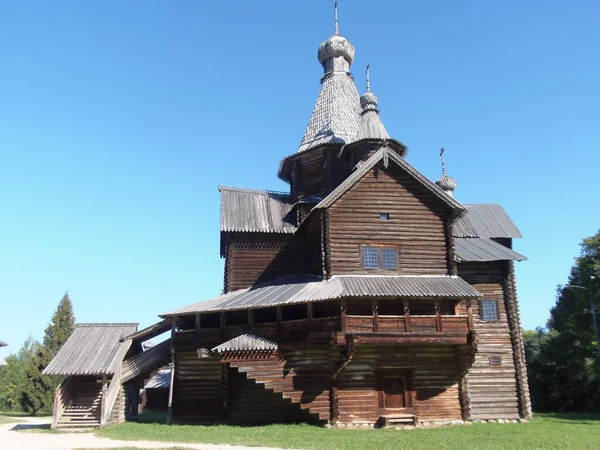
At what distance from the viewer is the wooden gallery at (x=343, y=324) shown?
1948 cm

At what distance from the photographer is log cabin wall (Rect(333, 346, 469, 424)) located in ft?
64.2

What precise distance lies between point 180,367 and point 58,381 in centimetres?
635

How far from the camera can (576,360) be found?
34344 mm

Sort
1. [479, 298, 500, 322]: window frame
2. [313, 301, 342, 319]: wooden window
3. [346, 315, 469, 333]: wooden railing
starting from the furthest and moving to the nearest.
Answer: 1. [479, 298, 500, 322]: window frame
2. [313, 301, 342, 319]: wooden window
3. [346, 315, 469, 333]: wooden railing

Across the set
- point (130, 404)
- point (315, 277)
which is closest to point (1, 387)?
point (130, 404)

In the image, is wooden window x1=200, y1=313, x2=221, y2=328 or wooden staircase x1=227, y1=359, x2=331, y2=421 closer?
wooden staircase x1=227, y1=359, x2=331, y2=421

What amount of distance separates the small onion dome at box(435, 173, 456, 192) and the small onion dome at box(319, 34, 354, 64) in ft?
36.1

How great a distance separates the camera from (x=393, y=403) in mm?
19984

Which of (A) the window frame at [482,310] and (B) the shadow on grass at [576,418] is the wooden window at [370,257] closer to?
(A) the window frame at [482,310]

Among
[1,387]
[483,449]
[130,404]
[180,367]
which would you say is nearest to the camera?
[483,449]

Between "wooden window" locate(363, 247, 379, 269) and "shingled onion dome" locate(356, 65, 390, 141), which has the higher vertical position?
"shingled onion dome" locate(356, 65, 390, 141)

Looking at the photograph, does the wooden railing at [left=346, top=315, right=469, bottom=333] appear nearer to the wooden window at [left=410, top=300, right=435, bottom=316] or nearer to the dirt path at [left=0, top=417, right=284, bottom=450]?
the wooden window at [left=410, top=300, right=435, bottom=316]

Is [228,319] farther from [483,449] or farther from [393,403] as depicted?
[483,449]

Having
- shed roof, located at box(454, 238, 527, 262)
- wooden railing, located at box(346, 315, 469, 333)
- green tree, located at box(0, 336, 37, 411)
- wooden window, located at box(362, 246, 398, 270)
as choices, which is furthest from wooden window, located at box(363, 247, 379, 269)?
green tree, located at box(0, 336, 37, 411)
